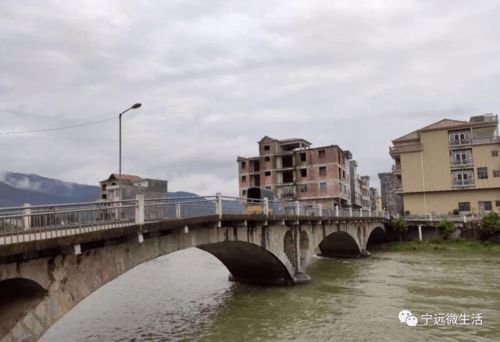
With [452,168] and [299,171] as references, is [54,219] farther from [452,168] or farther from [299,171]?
[299,171]

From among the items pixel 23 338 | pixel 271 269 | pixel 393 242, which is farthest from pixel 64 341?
→ pixel 393 242

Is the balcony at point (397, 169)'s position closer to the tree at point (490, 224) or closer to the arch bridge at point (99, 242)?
the tree at point (490, 224)

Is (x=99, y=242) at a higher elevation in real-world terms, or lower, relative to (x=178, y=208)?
lower

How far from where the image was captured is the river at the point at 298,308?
614 inches

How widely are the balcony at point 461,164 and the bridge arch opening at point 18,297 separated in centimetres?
5896

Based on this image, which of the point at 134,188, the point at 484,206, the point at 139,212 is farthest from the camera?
the point at 134,188

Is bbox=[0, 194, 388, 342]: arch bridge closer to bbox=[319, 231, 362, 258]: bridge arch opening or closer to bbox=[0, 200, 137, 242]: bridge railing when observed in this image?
bbox=[0, 200, 137, 242]: bridge railing

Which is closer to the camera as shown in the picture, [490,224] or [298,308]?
[298,308]

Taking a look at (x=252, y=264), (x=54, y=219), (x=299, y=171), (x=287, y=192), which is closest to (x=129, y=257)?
(x=54, y=219)

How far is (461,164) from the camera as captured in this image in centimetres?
5781

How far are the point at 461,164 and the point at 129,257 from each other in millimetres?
55782

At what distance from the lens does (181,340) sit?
15156 millimetres

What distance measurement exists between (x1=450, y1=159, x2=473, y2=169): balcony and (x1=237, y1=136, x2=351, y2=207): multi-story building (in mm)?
17414

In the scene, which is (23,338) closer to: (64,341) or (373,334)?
(64,341)
